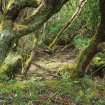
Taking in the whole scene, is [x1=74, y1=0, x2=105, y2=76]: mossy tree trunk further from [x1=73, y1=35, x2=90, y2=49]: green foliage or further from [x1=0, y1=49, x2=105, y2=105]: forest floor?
[x1=73, y1=35, x2=90, y2=49]: green foliage

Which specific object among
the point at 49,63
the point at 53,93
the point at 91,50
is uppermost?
the point at 91,50

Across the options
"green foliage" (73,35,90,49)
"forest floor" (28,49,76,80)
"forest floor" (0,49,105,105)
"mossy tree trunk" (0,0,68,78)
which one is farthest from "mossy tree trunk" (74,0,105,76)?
"green foliage" (73,35,90,49)

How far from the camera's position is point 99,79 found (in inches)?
419

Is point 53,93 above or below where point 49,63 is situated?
below

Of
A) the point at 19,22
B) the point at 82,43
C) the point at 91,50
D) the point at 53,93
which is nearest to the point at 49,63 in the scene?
the point at 82,43

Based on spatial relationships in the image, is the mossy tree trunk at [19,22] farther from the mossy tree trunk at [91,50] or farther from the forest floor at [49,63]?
the forest floor at [49,63]

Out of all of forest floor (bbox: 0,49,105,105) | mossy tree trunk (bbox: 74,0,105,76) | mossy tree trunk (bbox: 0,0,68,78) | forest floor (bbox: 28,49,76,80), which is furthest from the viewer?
forest floor (bbox: 28,49,76,80)

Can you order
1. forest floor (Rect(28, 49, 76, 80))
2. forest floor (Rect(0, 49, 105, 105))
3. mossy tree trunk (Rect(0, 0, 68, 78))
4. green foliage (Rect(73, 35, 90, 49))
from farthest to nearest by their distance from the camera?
1. green foliage (Rect(73, 35, 90, 49))
2. forest floor (Rect(28, 49, 76, 80))
3. forest floor (Rect(0, 49, 105, 105))
4. mossy tree trunk (Rect(0, 0, 68, 78))

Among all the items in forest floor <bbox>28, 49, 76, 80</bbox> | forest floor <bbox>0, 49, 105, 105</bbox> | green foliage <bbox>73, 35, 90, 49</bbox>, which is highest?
green foliage <bbox>73, 35, 90, 49</bbox>

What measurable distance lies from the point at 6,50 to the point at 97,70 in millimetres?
4601

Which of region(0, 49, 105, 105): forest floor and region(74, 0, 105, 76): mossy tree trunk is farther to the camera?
region(74, 0, 105, 76): mossy tree trunk

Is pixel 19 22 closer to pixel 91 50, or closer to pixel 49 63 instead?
pixel 91 50

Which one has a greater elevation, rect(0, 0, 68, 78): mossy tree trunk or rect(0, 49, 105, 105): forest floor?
rect(0, 0, 68, 78): mossy tree trunk

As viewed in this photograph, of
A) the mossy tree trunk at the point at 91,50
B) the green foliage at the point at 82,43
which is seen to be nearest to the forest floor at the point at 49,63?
the green foliage at the point at 82,43
